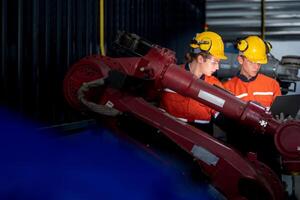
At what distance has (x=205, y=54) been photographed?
11.9ft

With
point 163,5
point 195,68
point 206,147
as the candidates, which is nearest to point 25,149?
point 206,147

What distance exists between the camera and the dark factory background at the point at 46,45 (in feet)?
8.07

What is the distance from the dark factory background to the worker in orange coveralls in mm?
737

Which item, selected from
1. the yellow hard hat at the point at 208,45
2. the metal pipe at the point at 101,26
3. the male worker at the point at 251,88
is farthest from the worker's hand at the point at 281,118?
the metal pipe at the point at 101,26

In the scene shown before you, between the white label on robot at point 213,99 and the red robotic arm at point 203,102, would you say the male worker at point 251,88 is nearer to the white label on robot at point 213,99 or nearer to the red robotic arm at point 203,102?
the red robotic arm at point 203,102

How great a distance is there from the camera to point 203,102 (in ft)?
8.03

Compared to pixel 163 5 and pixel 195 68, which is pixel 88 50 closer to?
pixel 195 68

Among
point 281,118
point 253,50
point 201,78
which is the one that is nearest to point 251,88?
point 253,50

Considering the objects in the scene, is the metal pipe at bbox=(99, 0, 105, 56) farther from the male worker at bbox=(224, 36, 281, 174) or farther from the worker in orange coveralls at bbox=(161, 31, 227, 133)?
the male worker at bbox=(224, 36, 281, 174)

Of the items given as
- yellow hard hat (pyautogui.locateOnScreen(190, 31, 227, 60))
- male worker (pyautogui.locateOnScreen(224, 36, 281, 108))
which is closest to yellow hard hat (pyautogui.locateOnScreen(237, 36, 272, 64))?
male worker (pyautogui.locateOnScreen(224, 36, 281, 108))

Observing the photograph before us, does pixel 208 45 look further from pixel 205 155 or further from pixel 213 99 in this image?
pixel 205 155

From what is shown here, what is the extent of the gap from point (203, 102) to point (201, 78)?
1155 mm

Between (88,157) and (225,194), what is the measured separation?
3.21 feet

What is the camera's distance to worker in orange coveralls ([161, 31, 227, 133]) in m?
3.46
